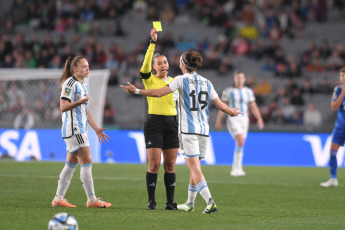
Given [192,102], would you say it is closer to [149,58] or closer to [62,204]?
[149,58]

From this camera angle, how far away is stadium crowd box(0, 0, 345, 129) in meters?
24.5

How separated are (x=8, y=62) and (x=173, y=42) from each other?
6.78 meters

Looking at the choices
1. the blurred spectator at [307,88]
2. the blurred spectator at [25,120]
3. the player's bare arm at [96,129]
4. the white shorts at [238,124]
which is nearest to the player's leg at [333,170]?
the white shorts at [238,124]

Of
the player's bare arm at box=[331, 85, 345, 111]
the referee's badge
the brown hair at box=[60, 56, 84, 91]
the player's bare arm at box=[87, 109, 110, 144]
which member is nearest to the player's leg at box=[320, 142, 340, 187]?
the player's bare arm at box=[331, 85, 345, 111]

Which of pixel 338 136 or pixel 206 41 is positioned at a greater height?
pixel 206 41

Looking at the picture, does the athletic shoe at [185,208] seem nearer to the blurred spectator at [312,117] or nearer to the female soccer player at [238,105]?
the female soccer player at [238,105]

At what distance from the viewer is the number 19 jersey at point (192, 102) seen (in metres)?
8.77

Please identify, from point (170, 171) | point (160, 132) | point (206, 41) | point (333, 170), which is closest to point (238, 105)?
point (333, 170)

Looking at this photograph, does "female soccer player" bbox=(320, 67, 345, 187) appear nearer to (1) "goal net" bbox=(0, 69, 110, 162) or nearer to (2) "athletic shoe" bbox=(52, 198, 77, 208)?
(2) "athletic shoe" bbox=(52, 198, 77, 208)

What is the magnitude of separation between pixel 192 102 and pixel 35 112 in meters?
12.7

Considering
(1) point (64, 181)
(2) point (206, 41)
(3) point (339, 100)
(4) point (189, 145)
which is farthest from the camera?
→ (2) point (206, 41)

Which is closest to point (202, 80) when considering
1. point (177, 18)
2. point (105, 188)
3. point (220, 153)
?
point (105, 188)

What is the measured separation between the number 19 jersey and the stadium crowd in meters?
13.9

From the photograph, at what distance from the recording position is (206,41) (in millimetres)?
27844
